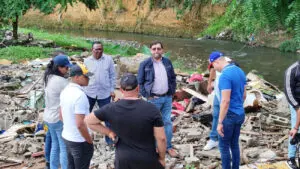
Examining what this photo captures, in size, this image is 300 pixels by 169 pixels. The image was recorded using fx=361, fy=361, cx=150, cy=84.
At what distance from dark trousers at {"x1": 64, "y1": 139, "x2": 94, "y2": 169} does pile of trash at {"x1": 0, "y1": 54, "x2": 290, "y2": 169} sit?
1.41 metres

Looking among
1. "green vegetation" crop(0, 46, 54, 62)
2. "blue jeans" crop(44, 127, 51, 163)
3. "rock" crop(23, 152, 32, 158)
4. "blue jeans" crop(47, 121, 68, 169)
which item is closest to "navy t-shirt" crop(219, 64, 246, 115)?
"blue jeans" crop(47, 121, 68, 169)

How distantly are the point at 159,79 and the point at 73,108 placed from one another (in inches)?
75.9

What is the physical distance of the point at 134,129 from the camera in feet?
11.4

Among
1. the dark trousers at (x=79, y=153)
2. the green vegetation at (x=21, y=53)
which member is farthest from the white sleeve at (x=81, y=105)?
the green vegetation at (x=21, y=53)

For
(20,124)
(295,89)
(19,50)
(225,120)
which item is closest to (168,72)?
(225,120)

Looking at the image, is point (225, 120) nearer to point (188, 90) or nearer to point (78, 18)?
point (188, 90)

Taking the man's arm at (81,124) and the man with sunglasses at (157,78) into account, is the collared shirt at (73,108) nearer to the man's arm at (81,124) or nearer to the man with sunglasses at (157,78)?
the man's arm at (81,124)

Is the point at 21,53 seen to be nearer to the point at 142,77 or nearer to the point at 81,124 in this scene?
the point at 142,77

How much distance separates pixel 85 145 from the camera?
436 centimetres

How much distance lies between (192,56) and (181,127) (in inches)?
628

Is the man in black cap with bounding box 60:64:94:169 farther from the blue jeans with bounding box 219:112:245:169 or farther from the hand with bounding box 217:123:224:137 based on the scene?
the blue jeans with bounding box 219:112:245:169

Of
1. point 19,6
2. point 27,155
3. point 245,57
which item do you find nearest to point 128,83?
point 27,155

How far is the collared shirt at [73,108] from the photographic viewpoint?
4.20m

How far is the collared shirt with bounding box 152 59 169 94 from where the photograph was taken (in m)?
5.80
